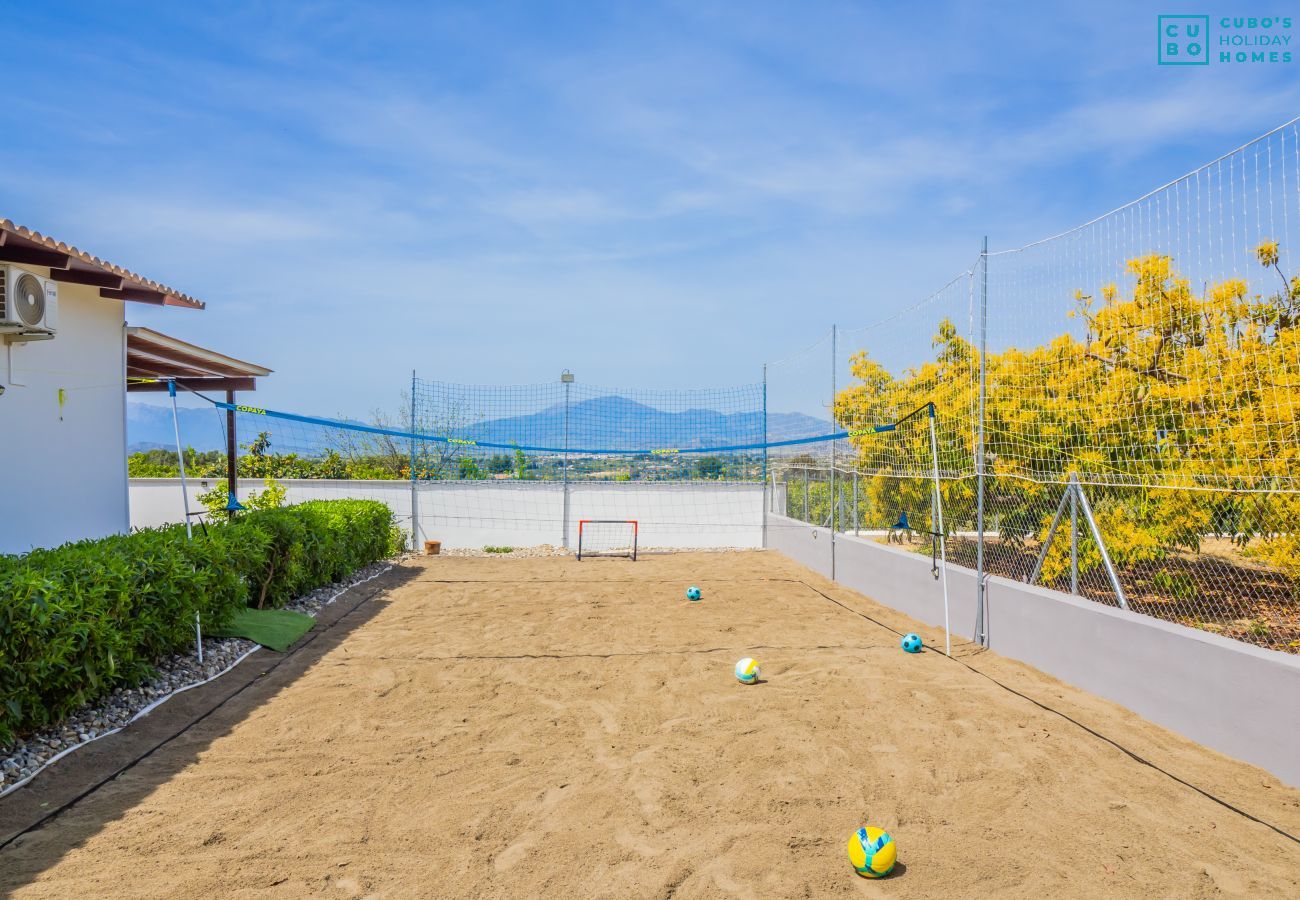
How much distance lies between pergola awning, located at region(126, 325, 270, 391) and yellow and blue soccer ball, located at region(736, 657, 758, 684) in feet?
17.5

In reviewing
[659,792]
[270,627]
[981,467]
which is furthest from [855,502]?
[659,792]

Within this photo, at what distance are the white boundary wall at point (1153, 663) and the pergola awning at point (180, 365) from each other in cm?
694

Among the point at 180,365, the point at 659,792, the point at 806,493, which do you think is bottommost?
the point at 659,792

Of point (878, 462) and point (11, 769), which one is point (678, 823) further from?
point (878, 462)

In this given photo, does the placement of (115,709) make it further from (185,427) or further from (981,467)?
(185,427)

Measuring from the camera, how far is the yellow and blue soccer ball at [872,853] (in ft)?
8.99

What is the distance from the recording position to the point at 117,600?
14.7ft

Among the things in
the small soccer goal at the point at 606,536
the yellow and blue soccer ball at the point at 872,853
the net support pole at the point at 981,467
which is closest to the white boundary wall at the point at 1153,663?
the net support pole at the point at 981,467

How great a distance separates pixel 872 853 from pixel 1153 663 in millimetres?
2564

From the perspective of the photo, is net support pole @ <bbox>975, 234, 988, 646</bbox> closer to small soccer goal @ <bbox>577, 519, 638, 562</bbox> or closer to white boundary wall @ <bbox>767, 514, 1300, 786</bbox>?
white boundary wall @ <bbox>767, 514, 1300, 786</bbox>

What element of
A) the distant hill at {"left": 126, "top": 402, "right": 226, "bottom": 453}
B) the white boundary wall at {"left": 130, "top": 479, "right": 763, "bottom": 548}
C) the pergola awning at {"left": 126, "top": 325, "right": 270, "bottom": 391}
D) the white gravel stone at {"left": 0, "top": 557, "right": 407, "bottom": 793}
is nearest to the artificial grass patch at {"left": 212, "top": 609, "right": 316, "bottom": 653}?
the white gravel stone at {"left": 0, "top": 557, "right": 407, "bottom": 793}

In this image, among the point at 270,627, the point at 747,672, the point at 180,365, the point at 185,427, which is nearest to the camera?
the point at 747,672

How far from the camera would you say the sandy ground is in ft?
9.09

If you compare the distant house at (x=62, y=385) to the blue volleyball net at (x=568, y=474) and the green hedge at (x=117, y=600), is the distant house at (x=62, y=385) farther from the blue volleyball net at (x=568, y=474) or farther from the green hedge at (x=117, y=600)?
the blue volleyball net at (x=568, y=474)
